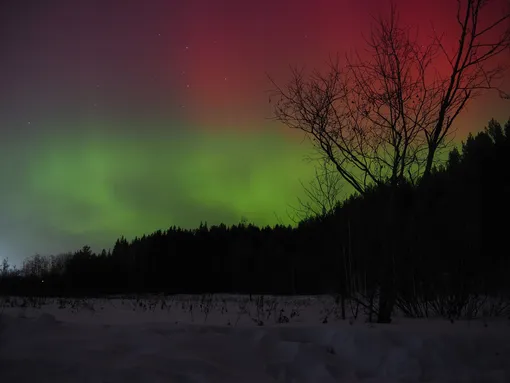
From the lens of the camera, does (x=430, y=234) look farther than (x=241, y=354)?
Yes

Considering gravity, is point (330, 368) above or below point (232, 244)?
below

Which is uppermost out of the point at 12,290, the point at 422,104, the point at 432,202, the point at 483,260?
the point at 422,104

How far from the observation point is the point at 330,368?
15.8 feet

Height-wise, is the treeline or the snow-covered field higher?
the treeline

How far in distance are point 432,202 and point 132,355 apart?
9534 mm

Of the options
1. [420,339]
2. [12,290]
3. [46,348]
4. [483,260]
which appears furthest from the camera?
[12,290]

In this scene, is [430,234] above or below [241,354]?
above

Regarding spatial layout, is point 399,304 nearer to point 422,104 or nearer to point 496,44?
point 422,104

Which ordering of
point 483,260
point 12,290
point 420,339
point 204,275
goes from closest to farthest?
1. point 420,339
2. point 483,260
3. point 12,290
4. point 204,275

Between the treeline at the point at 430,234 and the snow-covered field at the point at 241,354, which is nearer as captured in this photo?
the snow-covered field at the point at 241,354

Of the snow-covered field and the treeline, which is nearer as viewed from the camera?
the snow-covered field

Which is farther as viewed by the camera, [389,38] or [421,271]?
[421,271]

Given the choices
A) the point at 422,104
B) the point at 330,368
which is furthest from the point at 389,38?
the point at 330,368

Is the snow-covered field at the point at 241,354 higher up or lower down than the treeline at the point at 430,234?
lower down
